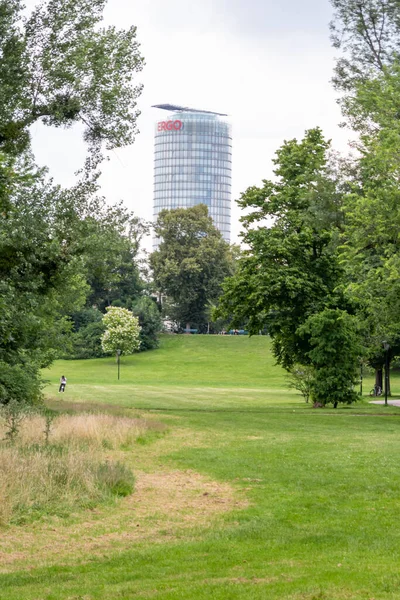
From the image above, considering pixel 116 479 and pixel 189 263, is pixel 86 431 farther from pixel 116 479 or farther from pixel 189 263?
pixel 189 263

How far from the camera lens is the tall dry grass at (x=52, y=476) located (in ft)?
39.3

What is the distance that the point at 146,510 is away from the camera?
12.4m

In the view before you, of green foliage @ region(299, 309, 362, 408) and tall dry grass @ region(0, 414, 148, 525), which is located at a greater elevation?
green foliage @ region(299, 309, 362, 408)

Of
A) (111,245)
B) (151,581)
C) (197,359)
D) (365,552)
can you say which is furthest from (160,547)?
(197,359)

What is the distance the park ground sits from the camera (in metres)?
8.00

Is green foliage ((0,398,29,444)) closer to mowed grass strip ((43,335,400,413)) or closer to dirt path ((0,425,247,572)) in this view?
dirt path ((0,425,247,572))

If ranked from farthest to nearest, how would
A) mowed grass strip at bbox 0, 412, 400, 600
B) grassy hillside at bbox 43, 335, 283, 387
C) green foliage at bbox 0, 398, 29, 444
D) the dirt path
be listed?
grassy hillside at bbox 43, 335, 283, 387 → green foliage at bbox 0, 398, 29, 444 → the dirt path → mowed grass strip at bbox 0, 412, 400, 600

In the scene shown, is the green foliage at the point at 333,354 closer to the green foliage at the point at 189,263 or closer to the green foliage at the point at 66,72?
the green foliage at the point at 66,72

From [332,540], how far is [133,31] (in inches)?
788

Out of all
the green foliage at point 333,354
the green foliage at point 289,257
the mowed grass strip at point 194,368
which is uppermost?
the green foliage at point 289,257

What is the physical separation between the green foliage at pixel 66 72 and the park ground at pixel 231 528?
993 cm

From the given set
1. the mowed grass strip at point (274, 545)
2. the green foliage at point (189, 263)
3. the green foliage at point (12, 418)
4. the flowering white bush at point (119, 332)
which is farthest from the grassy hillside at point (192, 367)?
the mowed grass strip at point (274, 545)

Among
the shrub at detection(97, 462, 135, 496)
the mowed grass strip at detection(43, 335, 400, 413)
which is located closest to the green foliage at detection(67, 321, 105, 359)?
the mowed grass strip at detection(43, 335, 400, 413)

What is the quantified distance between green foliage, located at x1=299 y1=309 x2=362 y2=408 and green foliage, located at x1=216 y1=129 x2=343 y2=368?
51.9 inches
